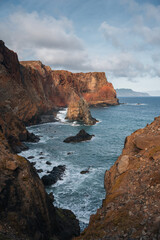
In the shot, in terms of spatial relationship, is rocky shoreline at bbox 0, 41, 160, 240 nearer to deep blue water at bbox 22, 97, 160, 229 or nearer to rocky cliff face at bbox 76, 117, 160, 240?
rocky cliff face at bbox 76, 117, 160, 240

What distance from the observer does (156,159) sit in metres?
11.4

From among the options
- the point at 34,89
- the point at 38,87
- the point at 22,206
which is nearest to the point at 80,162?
the point at 22,206

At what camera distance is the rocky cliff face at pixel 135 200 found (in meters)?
7.60

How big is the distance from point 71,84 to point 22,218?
145828mm

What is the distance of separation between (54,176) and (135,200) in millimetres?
20156

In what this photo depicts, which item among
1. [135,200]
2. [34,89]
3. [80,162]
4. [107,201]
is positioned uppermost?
[34,89]

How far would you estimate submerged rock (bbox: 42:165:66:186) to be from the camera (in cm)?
2596

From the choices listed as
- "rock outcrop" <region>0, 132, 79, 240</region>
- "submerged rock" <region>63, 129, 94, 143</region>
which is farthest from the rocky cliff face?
"submerged rock" <region>63, 129, 94, 143</region>

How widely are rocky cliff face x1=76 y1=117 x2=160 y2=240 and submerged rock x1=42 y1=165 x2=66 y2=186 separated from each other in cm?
1540

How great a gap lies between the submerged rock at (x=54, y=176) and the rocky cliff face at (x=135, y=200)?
15400 millimetres

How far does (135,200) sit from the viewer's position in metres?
9.29

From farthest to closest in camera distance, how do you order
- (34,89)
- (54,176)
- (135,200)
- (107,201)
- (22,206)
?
(34,89)
(54,176)
(22,206)
(107,201)
(135,200)

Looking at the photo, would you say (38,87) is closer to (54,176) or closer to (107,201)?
(54,176)

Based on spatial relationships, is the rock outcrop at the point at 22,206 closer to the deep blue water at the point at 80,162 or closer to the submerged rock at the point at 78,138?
the deep blue water at the point at 80,162
